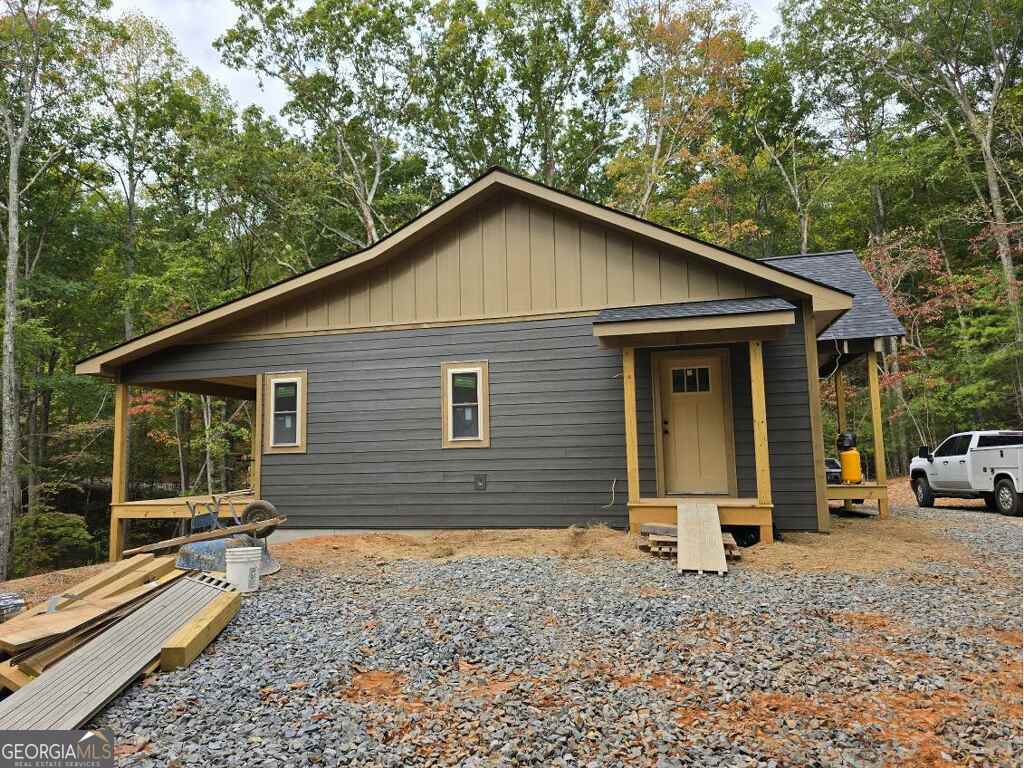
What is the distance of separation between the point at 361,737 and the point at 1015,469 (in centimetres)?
1141

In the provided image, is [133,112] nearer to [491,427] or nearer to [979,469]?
[491,427]

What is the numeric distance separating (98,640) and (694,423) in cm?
722

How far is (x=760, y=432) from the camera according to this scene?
24.5ft

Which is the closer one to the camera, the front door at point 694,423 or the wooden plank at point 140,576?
the wooden plank at point 140,576

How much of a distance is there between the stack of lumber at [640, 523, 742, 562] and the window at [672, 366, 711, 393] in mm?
2278

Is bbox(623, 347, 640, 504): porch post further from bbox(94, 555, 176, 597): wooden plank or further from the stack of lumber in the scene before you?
bbox(94, 555, 176, 597): wooden plank

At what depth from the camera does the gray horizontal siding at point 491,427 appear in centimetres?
833

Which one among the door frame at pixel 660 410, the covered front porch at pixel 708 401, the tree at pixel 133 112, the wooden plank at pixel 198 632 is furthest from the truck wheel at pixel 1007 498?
the tree at pixel 133 112

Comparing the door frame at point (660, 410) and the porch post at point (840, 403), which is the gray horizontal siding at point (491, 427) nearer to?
the door frame at point (660, 410)

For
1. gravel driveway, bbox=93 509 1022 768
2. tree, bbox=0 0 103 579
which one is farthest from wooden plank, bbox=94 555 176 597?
tree, bbox=0 0 103 579

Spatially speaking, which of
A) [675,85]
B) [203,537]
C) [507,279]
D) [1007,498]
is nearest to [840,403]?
[1007,498]

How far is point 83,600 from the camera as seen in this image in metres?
4.34

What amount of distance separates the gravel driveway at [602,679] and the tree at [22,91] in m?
12.2

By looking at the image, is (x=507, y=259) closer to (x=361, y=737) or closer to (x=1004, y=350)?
(x=361, y=737)
